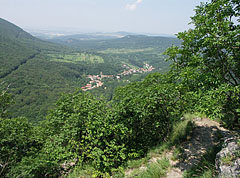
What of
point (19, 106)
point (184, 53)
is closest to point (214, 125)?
point (184, 53)

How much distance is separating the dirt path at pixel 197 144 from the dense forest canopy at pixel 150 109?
2.90 feet

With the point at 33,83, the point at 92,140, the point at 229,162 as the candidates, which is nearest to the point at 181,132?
the point at 229,162

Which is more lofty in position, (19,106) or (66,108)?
(66,108)

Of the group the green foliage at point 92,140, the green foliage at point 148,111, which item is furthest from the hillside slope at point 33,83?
the green foliage at point 148,111

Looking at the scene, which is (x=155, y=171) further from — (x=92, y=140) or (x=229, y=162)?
(x=92, y=140)

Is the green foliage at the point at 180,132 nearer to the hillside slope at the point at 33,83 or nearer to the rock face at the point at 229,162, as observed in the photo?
the rock face at the point at 229,162

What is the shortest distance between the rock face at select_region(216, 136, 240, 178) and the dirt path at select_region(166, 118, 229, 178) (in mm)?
1762

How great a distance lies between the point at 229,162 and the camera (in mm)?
3822

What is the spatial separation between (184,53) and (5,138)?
1269 centimetres

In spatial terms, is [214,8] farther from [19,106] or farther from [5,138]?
[19,106]

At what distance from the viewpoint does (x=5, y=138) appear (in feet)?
33.9

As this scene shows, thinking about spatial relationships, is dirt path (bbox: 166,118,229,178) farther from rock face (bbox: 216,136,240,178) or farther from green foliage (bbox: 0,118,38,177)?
green foliage (bbox: 0,118,38,177)

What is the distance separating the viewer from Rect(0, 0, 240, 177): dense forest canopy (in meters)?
4.93

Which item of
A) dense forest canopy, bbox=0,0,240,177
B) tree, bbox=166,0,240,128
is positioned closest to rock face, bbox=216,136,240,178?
dense forest canopy, bbox=0,0,240,177
